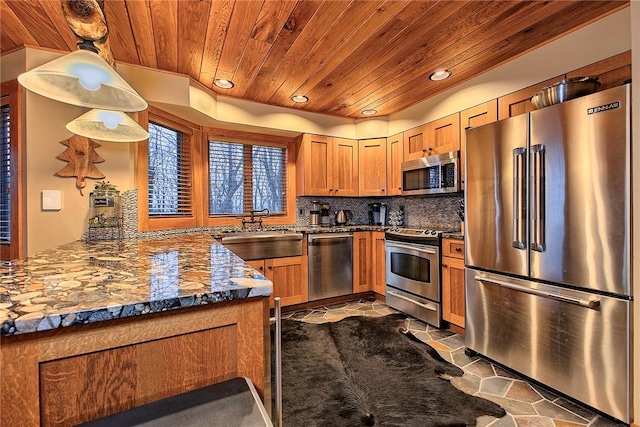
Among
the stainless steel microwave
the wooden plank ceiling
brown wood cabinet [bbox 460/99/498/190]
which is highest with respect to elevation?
the wooden plank ceiling

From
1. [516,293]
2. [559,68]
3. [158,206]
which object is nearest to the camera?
[516,293]

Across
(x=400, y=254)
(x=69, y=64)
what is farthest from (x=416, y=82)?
(x=69, y=64)

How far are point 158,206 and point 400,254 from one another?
2.52 meters

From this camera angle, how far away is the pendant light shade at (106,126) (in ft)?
5.37

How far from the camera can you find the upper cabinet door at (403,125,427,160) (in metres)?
3.27

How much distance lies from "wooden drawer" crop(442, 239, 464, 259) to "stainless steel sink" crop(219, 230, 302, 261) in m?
1.51

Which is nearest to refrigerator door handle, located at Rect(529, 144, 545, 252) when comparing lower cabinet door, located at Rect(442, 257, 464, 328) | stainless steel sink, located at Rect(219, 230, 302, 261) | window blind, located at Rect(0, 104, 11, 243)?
lower cabinet door, located at Rect(442, 257, 464, 328)

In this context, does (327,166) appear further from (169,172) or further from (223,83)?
(169,172)

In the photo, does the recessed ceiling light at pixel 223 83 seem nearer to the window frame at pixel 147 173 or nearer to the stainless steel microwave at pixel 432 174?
the window frame at pixel 147 173

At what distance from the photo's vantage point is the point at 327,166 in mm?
3791

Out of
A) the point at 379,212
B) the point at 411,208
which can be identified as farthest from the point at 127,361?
the point at 379,212

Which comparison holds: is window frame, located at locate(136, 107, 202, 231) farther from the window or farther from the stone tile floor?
the stone tile floor

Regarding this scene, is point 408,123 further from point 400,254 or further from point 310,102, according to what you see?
point 400,254

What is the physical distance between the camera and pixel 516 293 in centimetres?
193
